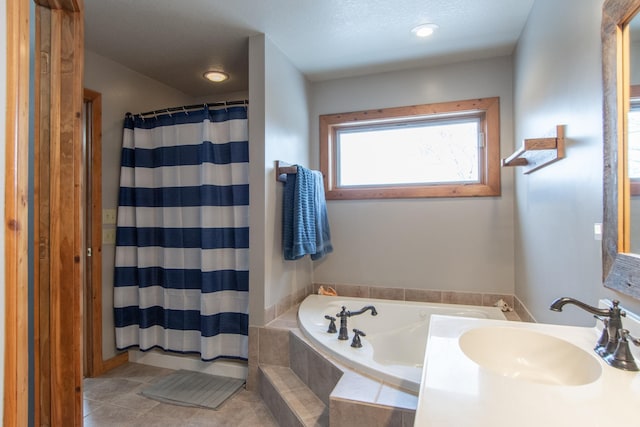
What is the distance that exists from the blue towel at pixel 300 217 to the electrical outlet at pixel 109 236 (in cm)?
132

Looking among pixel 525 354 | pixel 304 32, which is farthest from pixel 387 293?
pixel 304 32

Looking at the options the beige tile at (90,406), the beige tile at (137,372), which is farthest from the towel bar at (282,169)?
the beige tile at (90,406)

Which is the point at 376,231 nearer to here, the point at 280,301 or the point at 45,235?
the point at 280,301

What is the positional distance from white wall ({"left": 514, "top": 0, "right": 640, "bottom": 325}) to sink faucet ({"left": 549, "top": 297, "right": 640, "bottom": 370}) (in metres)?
0.11

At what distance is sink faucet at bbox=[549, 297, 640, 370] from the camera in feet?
2.79

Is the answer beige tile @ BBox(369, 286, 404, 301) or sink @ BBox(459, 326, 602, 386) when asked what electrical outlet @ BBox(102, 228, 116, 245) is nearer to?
beige tile @ BBox(369, 286, 404, 301)

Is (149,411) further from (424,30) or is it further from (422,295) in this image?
(424,30)

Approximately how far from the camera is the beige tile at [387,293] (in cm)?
271

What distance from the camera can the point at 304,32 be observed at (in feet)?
7.16

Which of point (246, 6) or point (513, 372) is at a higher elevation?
point (246, 6)

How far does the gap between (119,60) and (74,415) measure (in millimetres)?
2402

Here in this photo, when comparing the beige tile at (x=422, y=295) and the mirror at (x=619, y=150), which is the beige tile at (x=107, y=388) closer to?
the beige tile at (x=422, y=295)

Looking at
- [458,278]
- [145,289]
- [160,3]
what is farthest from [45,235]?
[458,278]

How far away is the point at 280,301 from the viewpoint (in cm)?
242
